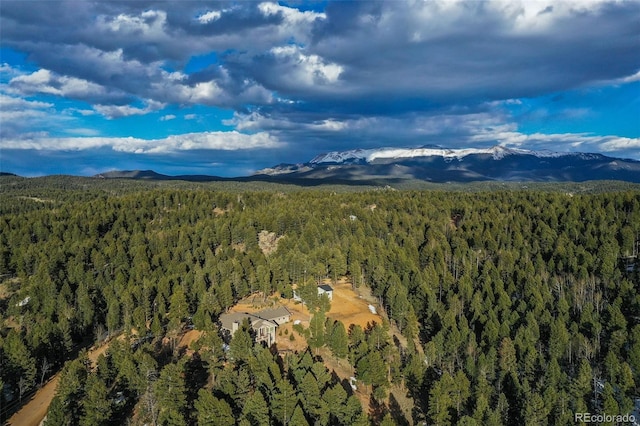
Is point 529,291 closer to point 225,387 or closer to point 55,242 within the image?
point 225,387

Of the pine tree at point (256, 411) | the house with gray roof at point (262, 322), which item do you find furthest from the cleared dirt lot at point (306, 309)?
the pine tree at point (256, 411)

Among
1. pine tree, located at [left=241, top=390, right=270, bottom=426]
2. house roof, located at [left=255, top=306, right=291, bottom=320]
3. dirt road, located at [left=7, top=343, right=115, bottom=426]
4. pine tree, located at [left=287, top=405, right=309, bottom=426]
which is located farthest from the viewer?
house roof, located at [left=255, top=306, right=291, bottom=320]

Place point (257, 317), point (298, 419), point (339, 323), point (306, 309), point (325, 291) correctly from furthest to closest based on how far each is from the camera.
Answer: point (325, 291)
point (306, 309)
point (257, 317)
point (339, 323)
point (298, 419)

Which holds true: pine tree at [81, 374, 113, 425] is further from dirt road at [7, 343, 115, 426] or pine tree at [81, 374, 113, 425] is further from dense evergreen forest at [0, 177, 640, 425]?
dirt road at [7, 343, 115, 426]

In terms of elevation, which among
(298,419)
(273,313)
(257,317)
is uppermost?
(257,317)

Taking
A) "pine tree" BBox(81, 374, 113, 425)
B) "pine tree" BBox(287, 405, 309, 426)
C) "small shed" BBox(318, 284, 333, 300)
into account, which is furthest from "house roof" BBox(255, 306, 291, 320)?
"pine tree" BBox(81, 374, 113, 425)

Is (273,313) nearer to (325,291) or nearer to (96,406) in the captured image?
(325,291)

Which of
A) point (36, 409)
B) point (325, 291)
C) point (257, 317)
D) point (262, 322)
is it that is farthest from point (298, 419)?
point (36, 409)

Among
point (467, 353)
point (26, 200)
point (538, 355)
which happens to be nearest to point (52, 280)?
point (467, 353)
